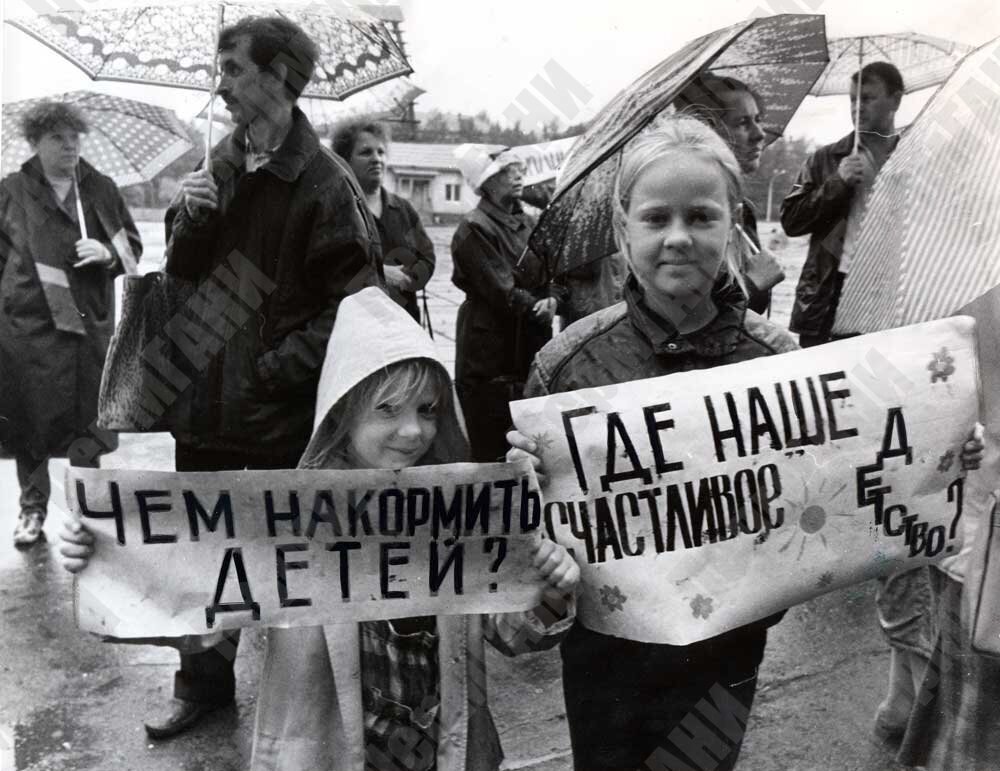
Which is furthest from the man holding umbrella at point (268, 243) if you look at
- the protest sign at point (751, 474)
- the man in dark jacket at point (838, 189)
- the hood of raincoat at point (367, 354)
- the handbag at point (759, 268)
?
the man in dark jacket at point (838, 189)

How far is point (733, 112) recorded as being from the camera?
2662mm

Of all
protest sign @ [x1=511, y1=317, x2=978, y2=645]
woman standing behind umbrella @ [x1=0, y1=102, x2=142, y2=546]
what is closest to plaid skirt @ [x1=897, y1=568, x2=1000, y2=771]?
protest sign @ [x1=511, y1=317, x2=978, y2=645]

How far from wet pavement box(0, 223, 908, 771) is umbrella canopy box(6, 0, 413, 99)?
6.31 ft

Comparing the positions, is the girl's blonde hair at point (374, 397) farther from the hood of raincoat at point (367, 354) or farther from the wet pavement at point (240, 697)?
the wet pavement at point (240, 697)

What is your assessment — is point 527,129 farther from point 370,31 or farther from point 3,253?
point 3,253

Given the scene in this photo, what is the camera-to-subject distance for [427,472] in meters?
1.80

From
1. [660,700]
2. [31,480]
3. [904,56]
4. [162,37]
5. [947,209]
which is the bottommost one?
[31,480]

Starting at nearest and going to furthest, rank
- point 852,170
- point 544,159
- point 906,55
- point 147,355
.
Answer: point 147,355, point 906,55, point 852,170, point 544,159

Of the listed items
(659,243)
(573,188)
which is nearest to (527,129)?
(573,188)

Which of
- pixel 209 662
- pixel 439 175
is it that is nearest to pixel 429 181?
pixel 439 175

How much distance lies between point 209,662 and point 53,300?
195cm

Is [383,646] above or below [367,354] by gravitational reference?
below

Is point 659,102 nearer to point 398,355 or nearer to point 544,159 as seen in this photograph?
point 398,355

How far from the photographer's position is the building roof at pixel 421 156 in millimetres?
4199
